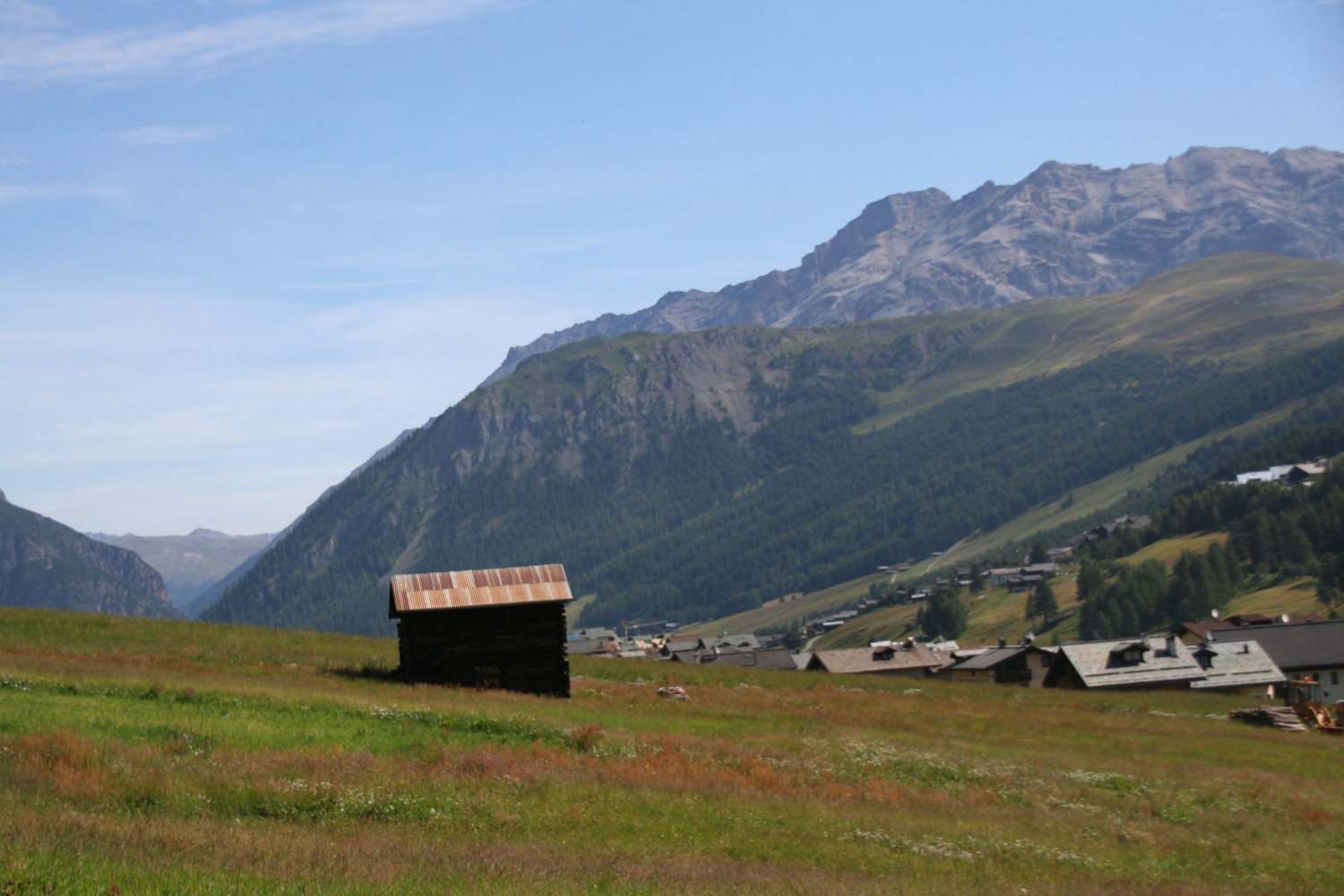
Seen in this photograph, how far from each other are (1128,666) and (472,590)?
208 feet

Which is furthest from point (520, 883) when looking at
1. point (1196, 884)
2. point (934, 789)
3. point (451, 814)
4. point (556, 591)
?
point (556, 591)

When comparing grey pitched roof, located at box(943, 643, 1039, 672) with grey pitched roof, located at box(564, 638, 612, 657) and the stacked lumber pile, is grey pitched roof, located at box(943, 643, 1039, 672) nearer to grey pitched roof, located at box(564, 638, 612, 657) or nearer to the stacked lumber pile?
the stacked lumber pile

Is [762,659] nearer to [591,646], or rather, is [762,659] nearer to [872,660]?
[872,660]

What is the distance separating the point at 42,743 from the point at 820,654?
3554 inches

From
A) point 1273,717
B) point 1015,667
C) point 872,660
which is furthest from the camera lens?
point 872,660

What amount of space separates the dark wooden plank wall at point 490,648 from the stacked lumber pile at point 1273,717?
4058cm

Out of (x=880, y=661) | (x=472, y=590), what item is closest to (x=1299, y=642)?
(x=880, y=661)

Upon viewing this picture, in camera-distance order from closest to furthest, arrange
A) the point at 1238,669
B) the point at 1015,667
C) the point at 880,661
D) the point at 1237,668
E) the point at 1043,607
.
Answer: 1. the point at 1238,669
2. the point at 1237,668
3. the point at 1015,667
4. the point at 880,661
5. the point at 1043,607

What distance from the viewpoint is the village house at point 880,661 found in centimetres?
10250

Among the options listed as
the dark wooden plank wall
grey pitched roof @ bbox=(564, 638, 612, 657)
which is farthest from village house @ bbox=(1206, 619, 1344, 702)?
grey pitched roof @ bbox=(564, 638, 612, 657)

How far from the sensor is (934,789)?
2883cm

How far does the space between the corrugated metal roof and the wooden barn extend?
0.12 feet

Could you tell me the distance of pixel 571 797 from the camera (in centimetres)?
2167

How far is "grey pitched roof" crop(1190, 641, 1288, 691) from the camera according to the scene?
267 ft
